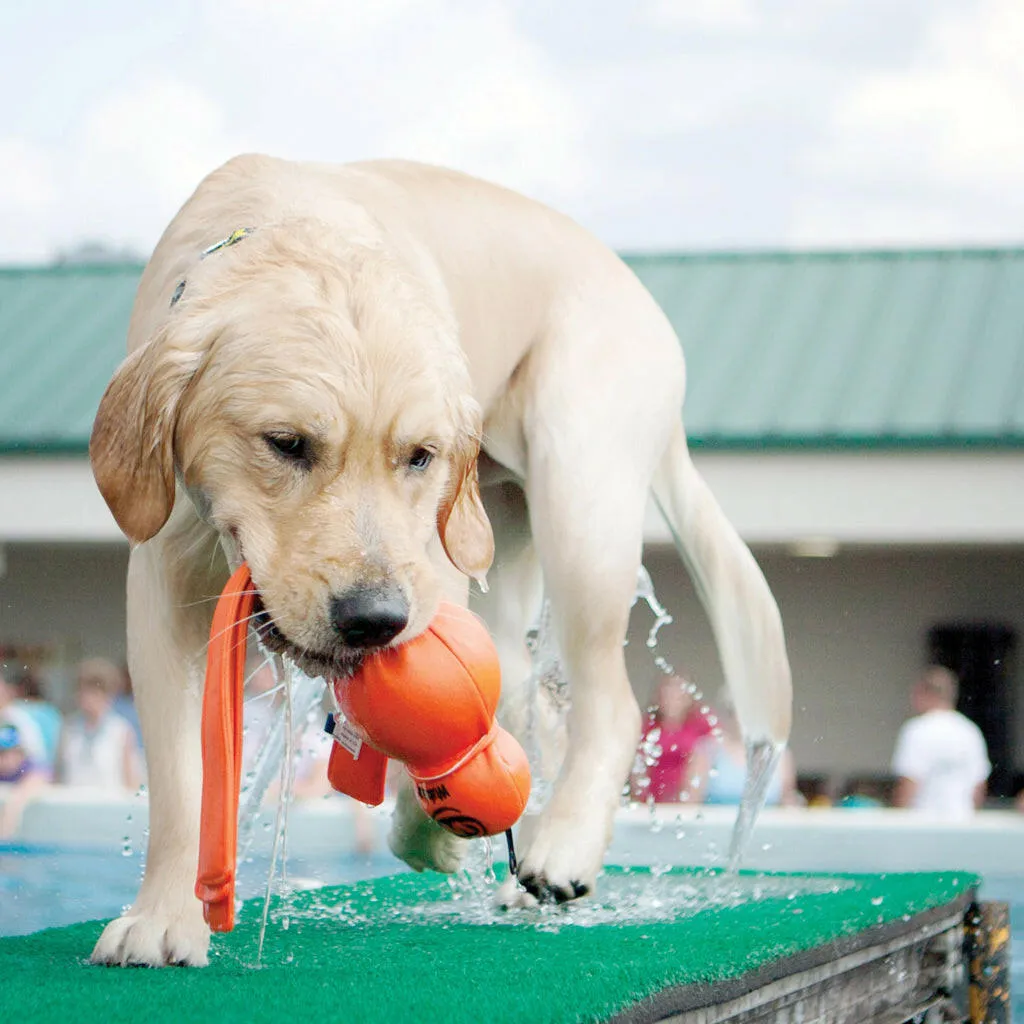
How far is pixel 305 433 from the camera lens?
8.69 ft

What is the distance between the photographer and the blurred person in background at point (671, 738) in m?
8.66

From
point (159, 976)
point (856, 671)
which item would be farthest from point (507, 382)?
point (856, 671)

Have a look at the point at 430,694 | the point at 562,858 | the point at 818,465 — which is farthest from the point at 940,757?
the point at 430,694

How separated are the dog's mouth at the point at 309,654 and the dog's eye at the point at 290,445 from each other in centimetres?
25

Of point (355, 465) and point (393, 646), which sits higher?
point (355, 465)

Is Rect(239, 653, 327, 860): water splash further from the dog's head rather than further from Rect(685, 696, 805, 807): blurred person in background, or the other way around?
Rect(685, 696, 805, 807): blurred person in background

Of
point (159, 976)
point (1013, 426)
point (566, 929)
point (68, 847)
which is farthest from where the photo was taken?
point (1013, 426)

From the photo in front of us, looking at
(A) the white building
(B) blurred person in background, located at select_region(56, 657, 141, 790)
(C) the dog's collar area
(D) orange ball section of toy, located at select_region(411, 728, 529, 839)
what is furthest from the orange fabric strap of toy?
(A) the white building

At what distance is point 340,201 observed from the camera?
3.34 metres

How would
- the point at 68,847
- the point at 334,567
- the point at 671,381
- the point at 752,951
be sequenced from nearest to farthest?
the point at 334,567, the point at 752,951, the point at 671,381, the point at 68,847

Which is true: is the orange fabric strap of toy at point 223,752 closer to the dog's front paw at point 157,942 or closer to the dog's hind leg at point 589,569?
the dog's front paw at point 157,942

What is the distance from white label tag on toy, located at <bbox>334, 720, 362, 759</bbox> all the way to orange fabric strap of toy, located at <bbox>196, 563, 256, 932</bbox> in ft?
0.80

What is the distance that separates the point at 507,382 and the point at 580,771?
3.30 feet

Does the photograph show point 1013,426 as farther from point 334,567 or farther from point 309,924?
point 334,567
